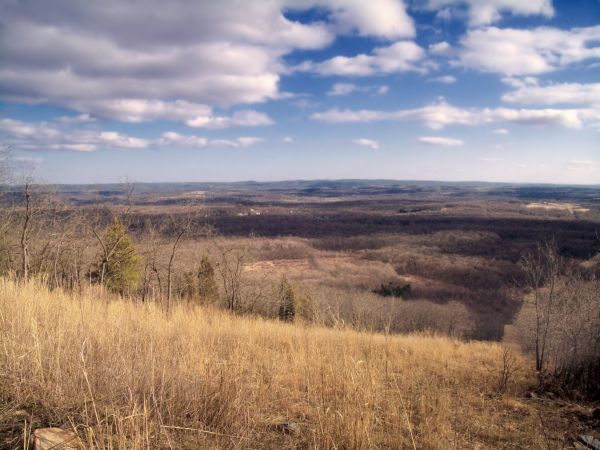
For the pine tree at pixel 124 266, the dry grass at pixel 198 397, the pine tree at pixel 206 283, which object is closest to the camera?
the dry grass at pixel 198 397

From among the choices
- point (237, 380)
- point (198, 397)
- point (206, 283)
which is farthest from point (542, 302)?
point (198, 397)

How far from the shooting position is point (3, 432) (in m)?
2.19

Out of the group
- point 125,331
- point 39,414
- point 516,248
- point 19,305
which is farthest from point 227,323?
point 516,248

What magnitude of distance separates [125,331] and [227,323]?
2.59 metres

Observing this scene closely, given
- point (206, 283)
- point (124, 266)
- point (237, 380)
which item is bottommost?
point (206, 283)

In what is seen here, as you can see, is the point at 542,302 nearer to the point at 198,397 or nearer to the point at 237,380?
the point at 237,380

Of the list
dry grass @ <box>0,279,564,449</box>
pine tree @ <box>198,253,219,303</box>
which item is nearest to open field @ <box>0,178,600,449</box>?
dry grass @ <box>0,279,564,449</box>

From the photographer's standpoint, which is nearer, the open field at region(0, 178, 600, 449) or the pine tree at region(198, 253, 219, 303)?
the open field at region(0, 178, 600, 449)

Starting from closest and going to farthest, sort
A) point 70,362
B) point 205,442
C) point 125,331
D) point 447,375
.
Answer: point 205,442, point 70,362, point 125,331, point 447,375

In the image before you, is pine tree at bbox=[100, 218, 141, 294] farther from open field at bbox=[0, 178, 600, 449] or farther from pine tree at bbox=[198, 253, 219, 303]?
open field at bbox=[0, 178, 600, 449]

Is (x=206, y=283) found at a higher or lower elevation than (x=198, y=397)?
lower

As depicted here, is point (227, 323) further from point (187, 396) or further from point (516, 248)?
point (516, 248)

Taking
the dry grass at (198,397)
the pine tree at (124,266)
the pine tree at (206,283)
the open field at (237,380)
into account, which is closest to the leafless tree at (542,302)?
the open field at (237,380)

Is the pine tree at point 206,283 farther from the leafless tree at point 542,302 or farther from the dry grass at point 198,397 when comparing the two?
the dry grass at point 198,397
